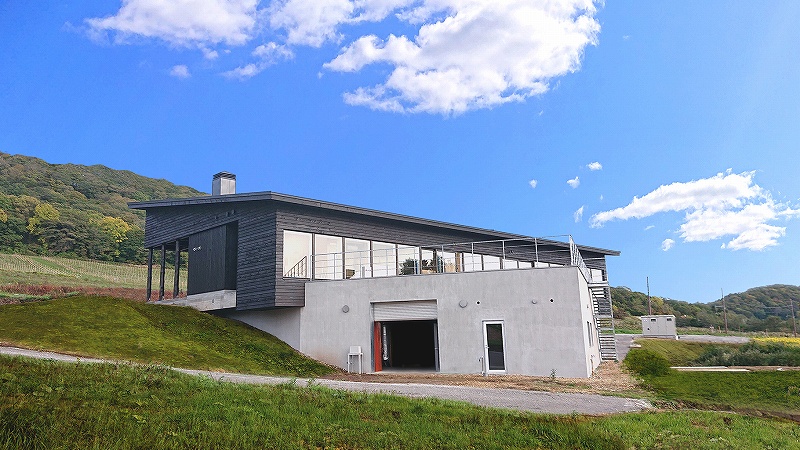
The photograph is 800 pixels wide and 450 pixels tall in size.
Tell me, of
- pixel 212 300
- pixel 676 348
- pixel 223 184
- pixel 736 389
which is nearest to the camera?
pixel 736 389

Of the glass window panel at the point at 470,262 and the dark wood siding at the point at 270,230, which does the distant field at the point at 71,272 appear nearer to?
the dark wood siding at the point at 270,230

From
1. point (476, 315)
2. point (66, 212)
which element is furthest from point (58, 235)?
point (476, 315)

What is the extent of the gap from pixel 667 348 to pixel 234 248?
24.6 meters

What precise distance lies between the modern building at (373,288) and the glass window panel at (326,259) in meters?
0.04

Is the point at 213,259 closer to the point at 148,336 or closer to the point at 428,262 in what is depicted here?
the point at 148,336

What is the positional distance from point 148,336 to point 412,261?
11056 millimetres

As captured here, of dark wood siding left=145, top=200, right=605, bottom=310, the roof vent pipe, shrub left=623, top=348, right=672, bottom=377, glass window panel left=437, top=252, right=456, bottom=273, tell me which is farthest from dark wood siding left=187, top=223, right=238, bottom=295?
shrub left=623, top=348, right=672, bottom=377

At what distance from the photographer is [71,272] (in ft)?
172

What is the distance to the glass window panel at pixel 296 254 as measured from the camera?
2273cm

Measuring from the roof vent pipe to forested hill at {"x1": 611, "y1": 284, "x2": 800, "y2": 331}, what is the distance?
49662 millimetres

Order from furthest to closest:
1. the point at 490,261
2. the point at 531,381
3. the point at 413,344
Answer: the point at 490,261, the point at 413,344, the point at 531,381

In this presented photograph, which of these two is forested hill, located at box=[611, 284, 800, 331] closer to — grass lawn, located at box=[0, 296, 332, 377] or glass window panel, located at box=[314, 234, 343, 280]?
glass window panel, located at box=[314, 234, 343, 280]

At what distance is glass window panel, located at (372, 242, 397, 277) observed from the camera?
985 inches

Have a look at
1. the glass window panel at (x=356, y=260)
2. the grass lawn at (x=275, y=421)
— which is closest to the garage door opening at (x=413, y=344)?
the glass window panel at (x=356, y=260)
